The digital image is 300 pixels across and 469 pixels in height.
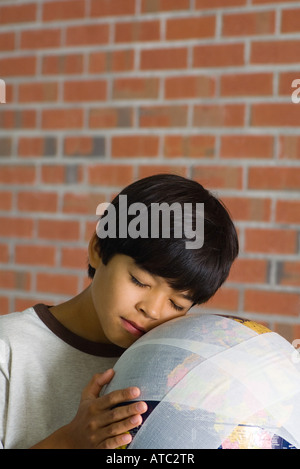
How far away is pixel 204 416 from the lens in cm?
89

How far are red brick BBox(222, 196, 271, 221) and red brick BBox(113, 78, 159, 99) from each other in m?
0.44

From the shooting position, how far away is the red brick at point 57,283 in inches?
83.7

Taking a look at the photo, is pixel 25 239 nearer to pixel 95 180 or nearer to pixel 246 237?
pixel 95 180

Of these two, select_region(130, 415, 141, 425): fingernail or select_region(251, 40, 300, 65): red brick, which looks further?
select_region(251, 40, 300, 65): red brick

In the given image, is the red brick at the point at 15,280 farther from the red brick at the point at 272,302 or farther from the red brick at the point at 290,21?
the red brick at the point at 290,21

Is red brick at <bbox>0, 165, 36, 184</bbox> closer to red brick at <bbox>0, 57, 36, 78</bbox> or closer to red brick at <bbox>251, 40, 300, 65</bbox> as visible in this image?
red brick at <bbox>0, 57, 36, 78</bbox>

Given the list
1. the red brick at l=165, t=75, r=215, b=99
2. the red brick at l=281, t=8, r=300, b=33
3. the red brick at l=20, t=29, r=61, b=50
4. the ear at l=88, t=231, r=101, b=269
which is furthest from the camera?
the red brick at l=20, t=29, r=61, b=50

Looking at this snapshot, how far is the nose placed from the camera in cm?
111

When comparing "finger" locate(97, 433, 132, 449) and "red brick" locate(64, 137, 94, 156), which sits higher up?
"red brick" locate(64, 137, 94, 156)

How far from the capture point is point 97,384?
103 cm

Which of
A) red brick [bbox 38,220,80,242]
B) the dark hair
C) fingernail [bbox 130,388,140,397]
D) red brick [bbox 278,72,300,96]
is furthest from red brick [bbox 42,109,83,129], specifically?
fingernail [bbox 130,388,140,397]

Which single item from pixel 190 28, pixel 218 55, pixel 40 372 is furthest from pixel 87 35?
pixel 40 372
